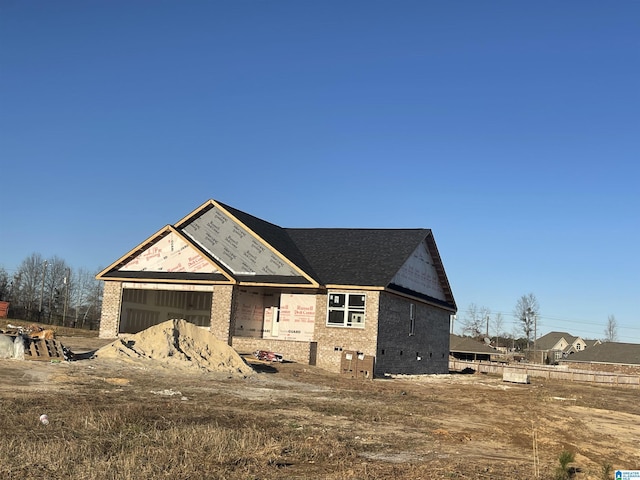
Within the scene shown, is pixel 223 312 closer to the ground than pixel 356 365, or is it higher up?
higher up

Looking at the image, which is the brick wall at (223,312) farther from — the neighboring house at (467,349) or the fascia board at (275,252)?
the neighboring house at (467,349)

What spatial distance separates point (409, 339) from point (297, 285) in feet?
26.4

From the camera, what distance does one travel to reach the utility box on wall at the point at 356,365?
28656mm

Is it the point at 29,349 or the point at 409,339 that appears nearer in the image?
the point at 29,349

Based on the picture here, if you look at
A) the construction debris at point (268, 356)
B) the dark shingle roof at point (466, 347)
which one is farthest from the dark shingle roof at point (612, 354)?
the construction debris at point (268, 356)

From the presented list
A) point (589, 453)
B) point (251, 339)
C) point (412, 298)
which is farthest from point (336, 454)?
point (412, 298)

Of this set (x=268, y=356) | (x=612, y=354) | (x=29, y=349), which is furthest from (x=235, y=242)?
(x=612, y=354)

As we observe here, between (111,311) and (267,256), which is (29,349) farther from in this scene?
(267,256)

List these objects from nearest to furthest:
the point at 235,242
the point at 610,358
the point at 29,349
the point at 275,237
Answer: the point at 29,349
the point at 235,242
the point at 275,237
the point at 610,358

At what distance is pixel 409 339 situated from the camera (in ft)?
114

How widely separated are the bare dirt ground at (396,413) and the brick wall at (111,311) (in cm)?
798

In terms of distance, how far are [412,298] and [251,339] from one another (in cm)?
933

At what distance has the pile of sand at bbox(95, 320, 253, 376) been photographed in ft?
77.8

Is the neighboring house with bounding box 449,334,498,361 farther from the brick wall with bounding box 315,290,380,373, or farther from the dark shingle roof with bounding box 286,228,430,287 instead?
the brick wall with bounding box 315,290,380,373
